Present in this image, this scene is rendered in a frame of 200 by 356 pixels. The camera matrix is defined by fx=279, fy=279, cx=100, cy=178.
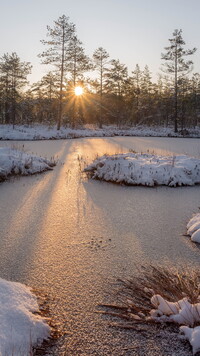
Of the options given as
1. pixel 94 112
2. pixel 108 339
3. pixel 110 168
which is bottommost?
pixel 108 339

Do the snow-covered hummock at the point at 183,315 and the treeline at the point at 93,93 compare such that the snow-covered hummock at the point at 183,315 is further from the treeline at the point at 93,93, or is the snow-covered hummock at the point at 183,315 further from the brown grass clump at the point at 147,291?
the treeline at the point at 93,93

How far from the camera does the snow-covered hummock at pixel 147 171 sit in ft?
21.0

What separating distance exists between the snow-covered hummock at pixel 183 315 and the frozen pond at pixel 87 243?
0.21 metres

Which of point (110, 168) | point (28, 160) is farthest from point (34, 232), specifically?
point (28, 160)

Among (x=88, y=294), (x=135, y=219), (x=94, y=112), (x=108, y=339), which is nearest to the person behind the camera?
(x=108, y=339)

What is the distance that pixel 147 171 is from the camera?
22.2 ft

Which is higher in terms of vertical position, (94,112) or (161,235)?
(94,112)

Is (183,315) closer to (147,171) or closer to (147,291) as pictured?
(147,291)

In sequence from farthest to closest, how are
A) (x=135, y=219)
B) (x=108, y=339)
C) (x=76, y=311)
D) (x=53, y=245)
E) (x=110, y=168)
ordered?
(x=110, y=168) < (x=135, y=219) < (x=53, y=245) < (x=76, y=311) < (x=108, y=339)

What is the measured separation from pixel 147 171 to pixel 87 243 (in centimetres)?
386

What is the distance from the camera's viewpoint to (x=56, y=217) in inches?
Answer: 163

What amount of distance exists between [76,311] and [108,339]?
1.14ft

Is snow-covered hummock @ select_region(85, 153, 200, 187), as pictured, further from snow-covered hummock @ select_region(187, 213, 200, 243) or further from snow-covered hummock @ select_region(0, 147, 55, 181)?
snow-covered hummock @ select_region(187, 213, 200, 243)

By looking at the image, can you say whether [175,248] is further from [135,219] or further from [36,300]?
[36,300]
